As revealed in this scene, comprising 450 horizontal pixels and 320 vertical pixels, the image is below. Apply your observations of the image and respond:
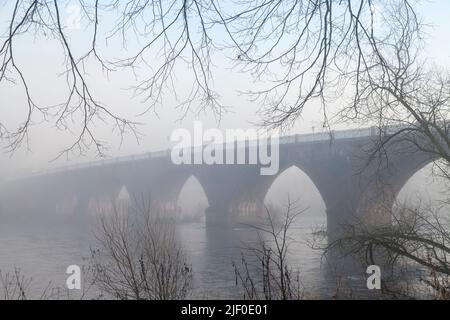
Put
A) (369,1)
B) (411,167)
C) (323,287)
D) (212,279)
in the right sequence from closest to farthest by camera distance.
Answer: (369,1), (323,287), (212,279), (411,167)

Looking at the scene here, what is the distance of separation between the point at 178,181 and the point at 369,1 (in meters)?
53.6

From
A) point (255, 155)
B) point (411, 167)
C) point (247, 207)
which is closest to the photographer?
point (411, 167)

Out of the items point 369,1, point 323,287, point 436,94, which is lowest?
point 323,287

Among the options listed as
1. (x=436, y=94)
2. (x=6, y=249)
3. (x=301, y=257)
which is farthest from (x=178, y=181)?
(x=436, y=94)

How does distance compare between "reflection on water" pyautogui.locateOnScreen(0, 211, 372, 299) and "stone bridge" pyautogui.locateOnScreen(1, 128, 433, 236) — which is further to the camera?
"stone bridge" pyautogui.locateOnScreen(1, 128, 433, 236)

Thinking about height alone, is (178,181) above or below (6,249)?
above

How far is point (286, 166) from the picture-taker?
131ft

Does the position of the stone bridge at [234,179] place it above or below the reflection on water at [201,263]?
above

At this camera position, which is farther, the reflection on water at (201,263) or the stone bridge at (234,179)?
the stone bridge at (234,179)

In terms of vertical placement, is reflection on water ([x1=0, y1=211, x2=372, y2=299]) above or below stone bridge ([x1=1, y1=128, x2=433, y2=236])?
below

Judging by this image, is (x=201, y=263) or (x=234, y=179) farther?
(x=234, y=179)
